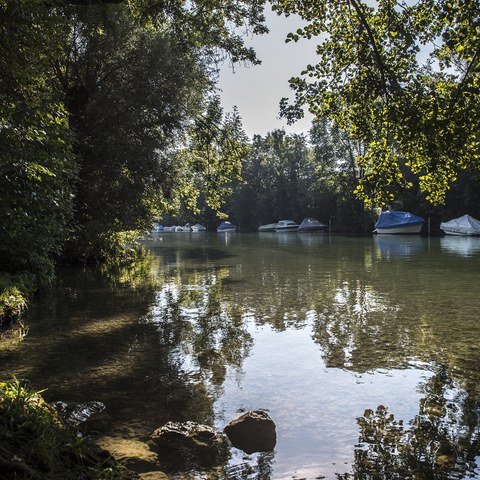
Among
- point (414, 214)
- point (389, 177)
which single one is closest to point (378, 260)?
point (389, 177)

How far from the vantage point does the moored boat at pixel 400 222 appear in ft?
179

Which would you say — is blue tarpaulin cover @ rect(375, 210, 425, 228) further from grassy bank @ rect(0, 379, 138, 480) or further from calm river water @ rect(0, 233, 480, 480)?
grassy bank @ rect(0, 379, 138, 480)

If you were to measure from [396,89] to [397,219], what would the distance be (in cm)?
5062

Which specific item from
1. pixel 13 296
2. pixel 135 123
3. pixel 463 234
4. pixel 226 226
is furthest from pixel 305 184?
pixel 13 296

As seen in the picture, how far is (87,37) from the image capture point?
20.7 m

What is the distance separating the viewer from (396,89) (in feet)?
23.6

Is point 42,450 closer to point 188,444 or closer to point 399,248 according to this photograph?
point 188,444

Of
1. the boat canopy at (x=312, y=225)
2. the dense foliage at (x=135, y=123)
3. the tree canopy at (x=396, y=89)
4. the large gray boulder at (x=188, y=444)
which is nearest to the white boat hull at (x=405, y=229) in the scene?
the boat canopy at (x=312, y=225)

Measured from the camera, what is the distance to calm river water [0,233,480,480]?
460cm

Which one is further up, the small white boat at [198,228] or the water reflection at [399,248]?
the small white boat at [198,228]

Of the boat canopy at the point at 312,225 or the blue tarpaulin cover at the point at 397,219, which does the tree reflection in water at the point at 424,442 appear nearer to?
the blue tarpaulin cover at the point at 397,219

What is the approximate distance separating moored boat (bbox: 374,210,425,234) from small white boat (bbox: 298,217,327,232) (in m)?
19.2

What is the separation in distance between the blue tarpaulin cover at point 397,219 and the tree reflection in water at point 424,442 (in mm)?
51599

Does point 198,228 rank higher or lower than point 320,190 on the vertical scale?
lower
